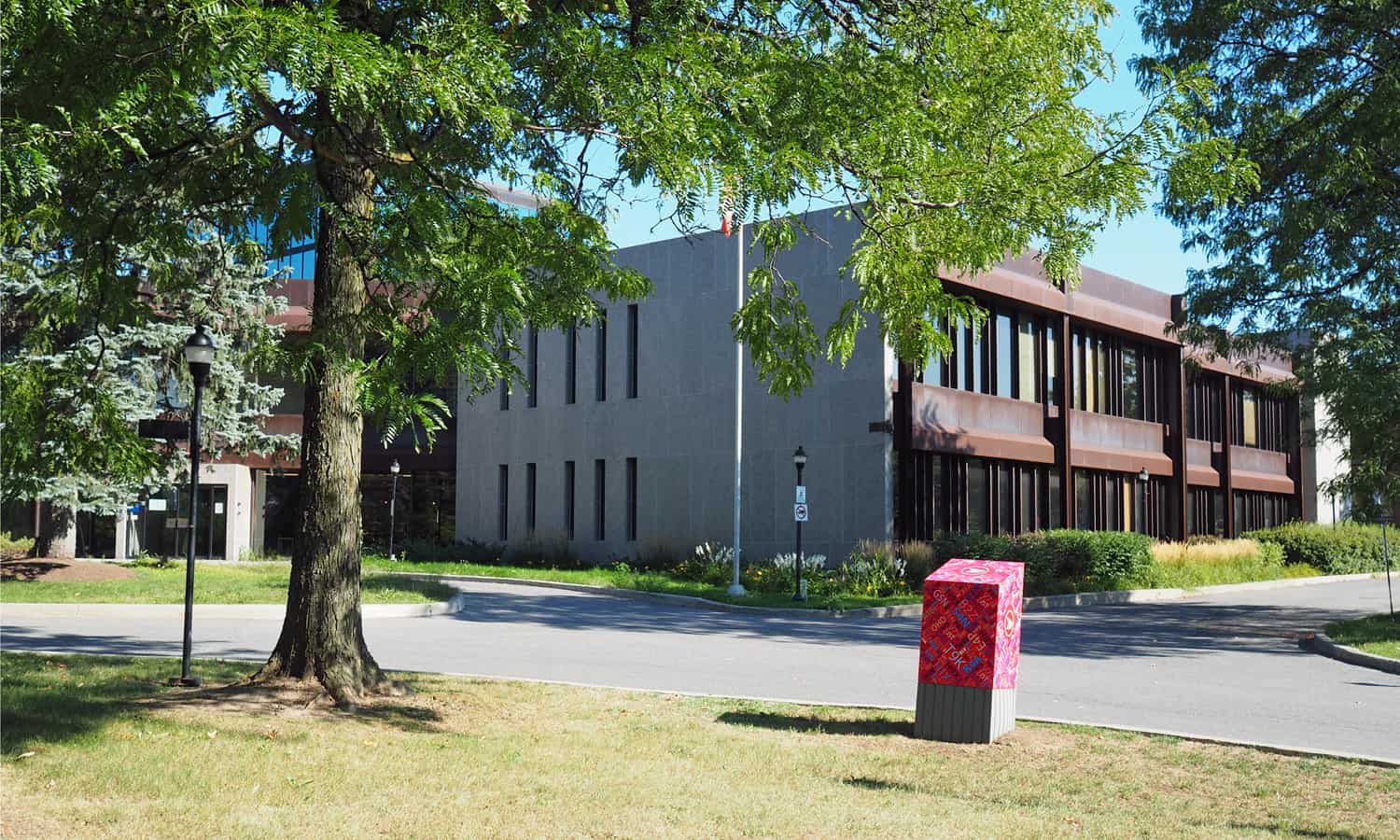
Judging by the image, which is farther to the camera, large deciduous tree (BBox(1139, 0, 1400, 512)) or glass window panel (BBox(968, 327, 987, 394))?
glass window panel (BBox(968, 327, 987, 394))

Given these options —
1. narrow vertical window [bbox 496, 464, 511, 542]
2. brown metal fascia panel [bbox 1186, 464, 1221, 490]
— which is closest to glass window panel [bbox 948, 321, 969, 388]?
brown metal fascia panel [bbox 1186, 464, 1221, 490]

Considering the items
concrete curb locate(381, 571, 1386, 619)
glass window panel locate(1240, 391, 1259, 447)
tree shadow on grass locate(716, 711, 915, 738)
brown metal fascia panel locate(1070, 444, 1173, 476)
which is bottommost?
concrete curb locate(381, 571, 1386, 619)

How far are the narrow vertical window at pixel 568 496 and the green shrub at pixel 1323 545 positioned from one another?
21901 mm

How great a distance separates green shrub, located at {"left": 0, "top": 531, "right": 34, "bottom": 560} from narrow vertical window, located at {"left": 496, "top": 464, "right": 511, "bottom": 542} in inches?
498

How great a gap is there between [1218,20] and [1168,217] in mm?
3385

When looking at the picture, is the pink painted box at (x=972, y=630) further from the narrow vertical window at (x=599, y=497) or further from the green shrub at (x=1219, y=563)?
the narrow vertical window at (x=599, y=497)

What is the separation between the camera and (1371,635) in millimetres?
17688

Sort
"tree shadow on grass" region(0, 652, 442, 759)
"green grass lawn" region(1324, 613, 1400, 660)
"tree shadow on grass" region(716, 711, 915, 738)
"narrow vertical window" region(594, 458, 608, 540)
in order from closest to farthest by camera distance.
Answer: "tree shadow on grass" region(0, 652, 442, 759)
"tree shadow on grass" region(716, 711, 915, 738)
"green grass lawn" region(1324, 613, 1400, 660)
"narrow vertical window" region(594, 458, 608, 540)

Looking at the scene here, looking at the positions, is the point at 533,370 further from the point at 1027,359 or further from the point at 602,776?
the point at 602,776

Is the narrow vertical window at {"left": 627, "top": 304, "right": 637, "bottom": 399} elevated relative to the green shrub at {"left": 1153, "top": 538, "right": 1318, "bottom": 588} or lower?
elevated

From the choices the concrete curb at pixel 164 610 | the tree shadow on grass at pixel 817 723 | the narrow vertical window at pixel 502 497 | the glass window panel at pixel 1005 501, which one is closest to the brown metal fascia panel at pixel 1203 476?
the glass window panel at pixel 1005 501

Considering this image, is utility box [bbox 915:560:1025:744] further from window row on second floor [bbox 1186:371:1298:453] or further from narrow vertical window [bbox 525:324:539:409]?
window row on second floor [bbox 1186:371:1298:453]

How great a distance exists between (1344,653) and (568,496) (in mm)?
23745

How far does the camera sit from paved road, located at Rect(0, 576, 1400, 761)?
11.4 m
